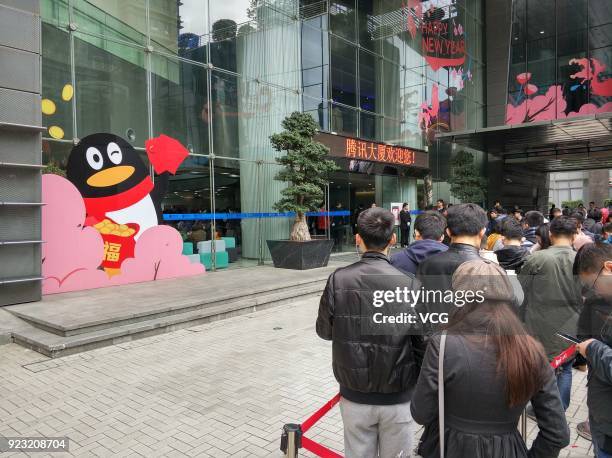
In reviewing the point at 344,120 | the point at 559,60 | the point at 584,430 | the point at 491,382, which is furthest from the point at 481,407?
the point at 559,60

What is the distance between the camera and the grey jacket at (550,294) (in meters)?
3.56

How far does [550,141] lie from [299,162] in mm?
14278

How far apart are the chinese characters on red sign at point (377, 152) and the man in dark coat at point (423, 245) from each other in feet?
33.5

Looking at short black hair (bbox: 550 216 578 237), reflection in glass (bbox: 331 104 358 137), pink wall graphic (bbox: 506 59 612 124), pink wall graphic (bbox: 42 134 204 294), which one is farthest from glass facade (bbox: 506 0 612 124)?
short black hair (bbox: 550 216 578 237)

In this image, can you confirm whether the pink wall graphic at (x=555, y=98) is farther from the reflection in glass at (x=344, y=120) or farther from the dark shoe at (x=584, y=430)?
the dark shoe at (x=584, y=430)

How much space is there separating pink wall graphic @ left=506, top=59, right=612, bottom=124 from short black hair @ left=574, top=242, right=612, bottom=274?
21907 mm

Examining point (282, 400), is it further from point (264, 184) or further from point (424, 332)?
point (264, 184)

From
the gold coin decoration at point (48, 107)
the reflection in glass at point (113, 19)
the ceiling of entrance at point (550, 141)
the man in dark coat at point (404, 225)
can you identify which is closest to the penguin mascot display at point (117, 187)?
the gold coin decoration at point (48, 107)

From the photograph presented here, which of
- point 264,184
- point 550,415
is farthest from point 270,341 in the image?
point 264,184

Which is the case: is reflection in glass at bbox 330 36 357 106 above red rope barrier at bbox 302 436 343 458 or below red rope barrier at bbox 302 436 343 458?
above

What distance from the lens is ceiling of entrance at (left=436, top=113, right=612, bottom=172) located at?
16172mm

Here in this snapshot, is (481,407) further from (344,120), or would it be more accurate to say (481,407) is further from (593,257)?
(344,120)

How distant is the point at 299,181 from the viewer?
11031mm

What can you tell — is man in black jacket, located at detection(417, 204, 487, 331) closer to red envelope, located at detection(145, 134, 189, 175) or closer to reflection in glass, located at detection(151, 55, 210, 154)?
red envelope, located at detection(145, 134, 189, 175)
